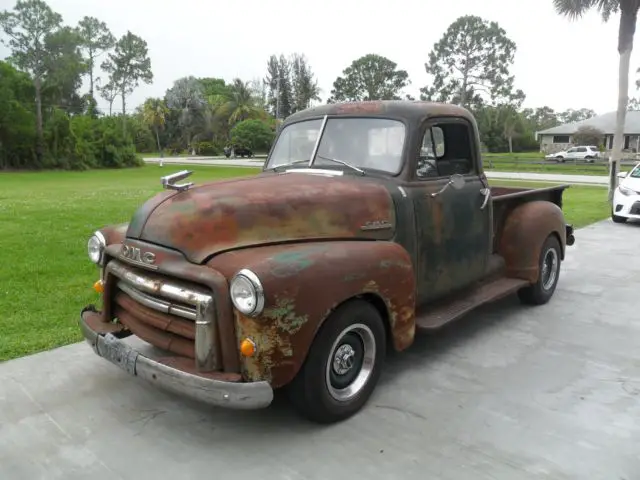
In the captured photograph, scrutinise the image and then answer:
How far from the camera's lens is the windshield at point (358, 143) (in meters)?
4.13

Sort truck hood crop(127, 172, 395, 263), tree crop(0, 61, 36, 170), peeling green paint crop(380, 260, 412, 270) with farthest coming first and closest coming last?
tree crop(0, 61, 36, 170) → peeling green paint crop(380, 260, 412, 270) → truck hood crop(127, 172, 395, 263)

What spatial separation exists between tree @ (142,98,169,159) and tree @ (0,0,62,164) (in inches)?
935

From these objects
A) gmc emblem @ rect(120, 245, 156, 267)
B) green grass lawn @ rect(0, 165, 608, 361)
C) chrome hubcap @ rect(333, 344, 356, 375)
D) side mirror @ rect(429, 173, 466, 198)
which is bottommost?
green grass lawn @ rect(0, 165, 608, 361)

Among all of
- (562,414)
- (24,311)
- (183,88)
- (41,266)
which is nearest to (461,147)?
(562,414)

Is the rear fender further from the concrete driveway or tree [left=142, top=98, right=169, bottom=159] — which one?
tree [left=142, top=98, right=169, bottom=159]

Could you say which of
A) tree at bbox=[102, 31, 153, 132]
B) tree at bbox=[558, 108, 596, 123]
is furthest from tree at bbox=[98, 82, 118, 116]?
tree at bbox=[558, 108, 596, 123]

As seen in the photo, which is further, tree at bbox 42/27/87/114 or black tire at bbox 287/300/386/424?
tree at bbox 42/27/87/114

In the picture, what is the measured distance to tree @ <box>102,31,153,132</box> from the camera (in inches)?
2034

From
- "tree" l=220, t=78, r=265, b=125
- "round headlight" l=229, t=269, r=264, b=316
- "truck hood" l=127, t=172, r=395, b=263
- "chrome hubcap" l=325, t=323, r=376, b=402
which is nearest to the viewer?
"round headlight" l=229, t=269, r=264, b=316

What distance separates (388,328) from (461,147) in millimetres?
1851

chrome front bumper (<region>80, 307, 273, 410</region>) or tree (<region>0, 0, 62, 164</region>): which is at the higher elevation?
tree (<region>0, 0, 62, 164</region>)

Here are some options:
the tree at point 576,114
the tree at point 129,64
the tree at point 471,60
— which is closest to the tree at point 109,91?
the tree at point 129,64

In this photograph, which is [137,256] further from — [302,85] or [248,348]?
[302,85]

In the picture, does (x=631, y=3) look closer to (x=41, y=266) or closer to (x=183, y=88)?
(x=41, y=266)
